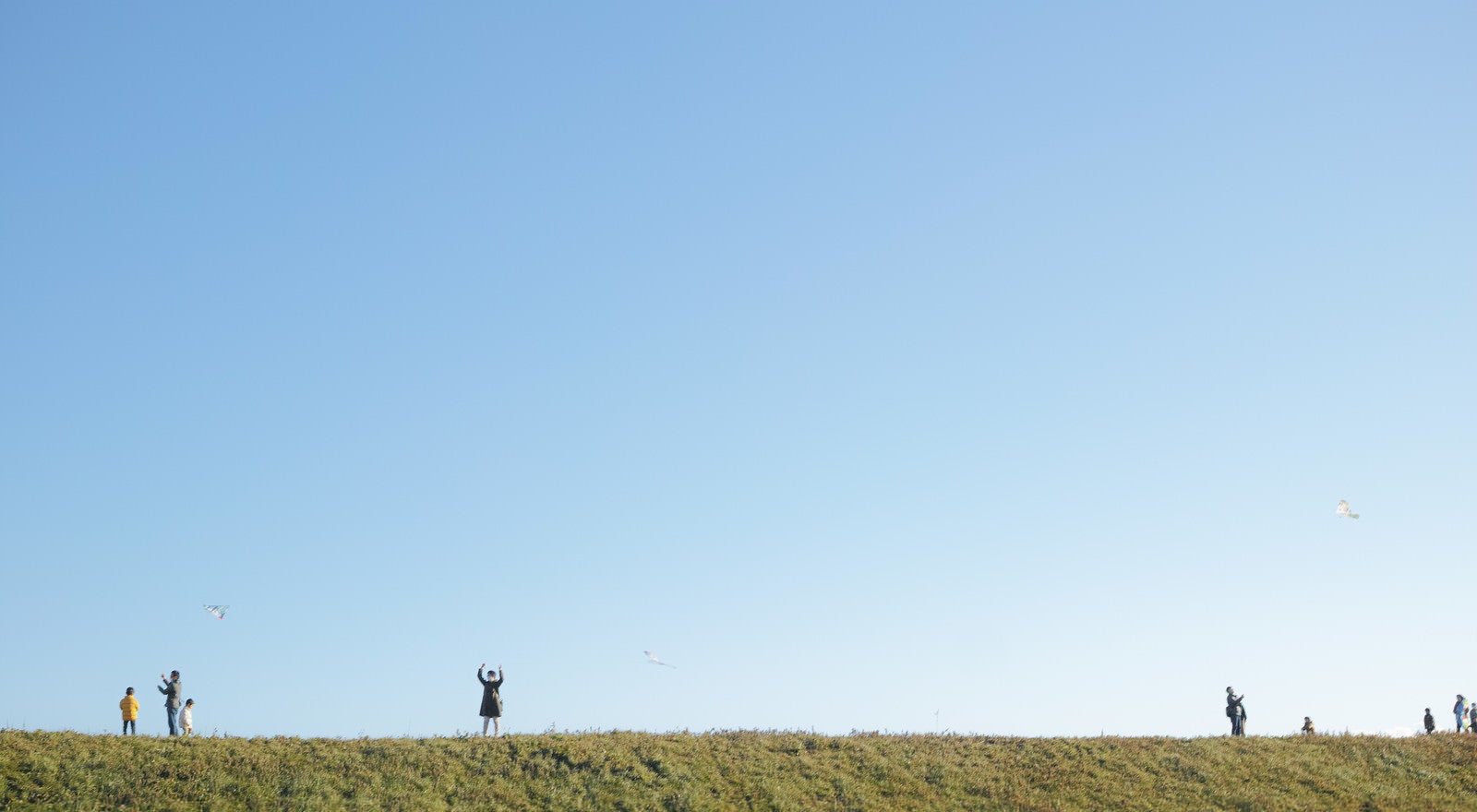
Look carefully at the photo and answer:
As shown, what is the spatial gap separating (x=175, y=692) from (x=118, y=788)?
7.52 m

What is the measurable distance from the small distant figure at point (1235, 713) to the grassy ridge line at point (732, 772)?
113 cm

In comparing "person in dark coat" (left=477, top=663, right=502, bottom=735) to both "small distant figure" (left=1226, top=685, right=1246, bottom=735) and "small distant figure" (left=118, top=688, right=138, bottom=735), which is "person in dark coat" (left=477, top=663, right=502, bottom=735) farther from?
"small distant figure" (left=1226, top=685, right=1246, bottom=735)

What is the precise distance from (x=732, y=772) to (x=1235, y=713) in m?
21.6

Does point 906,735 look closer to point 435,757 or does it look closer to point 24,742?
point 435,757

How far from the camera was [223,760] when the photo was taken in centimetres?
2852

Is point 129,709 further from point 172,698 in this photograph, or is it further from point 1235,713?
point 1235,713

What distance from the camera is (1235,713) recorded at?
4312 centimetres

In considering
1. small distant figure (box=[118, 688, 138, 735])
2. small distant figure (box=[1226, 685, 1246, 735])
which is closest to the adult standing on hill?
small distant figure (box=[118, 688, 138, 735])

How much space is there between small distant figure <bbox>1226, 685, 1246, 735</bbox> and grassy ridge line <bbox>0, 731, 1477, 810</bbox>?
1.13 m

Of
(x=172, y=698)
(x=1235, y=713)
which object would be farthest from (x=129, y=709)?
(x=1235, y=713)

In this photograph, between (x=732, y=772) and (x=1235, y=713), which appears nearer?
(x=732, y=772)

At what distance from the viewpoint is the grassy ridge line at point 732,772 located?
2712 cm

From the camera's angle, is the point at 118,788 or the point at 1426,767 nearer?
the point at 118,788

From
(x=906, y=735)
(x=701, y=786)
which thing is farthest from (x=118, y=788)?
(x=906, y=735)
